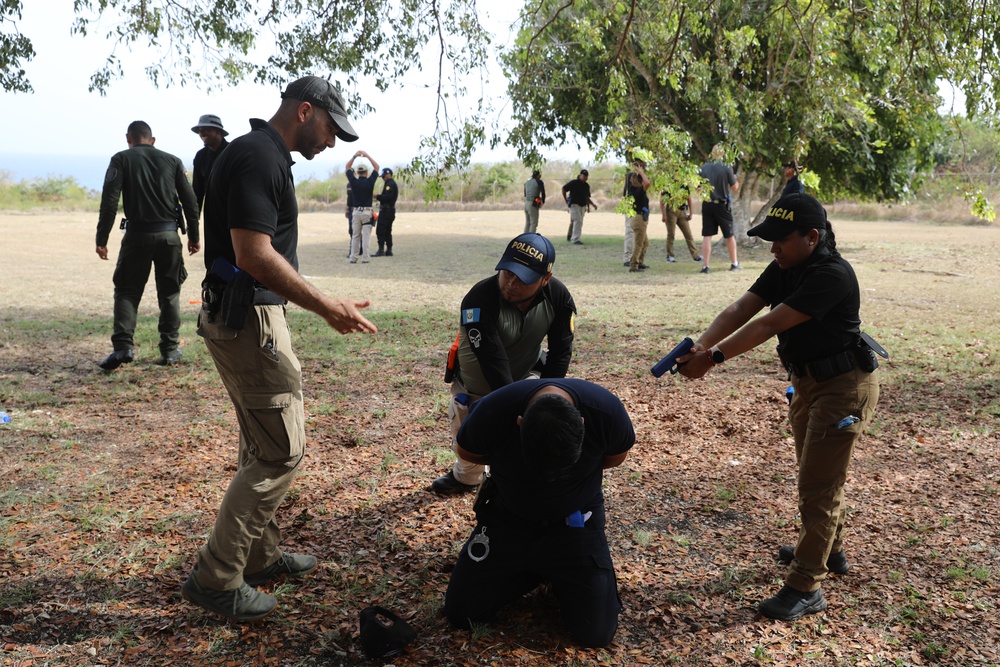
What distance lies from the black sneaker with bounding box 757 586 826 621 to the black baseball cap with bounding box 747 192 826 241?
59.6 inches

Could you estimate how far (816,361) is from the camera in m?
3.41

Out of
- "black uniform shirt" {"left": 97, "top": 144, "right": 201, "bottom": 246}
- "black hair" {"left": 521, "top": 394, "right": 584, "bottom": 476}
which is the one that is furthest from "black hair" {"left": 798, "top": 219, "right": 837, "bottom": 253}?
"black uniform shirt" {"left": 97, "top": 144, "right": 201, "bottom": 246}

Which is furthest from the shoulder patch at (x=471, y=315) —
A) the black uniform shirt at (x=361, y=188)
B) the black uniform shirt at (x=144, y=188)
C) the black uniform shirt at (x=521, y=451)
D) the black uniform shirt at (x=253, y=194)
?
the black uniform shirt at (x=361, y=188)

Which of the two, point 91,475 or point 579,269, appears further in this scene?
point 579,269

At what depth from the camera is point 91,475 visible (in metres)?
4.78

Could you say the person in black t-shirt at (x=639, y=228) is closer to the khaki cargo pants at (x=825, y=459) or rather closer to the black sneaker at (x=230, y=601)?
the khaki cargo pants at (x=825, y=459)

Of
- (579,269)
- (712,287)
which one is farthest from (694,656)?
(579,269)

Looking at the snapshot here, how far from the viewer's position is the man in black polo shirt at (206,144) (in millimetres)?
7125

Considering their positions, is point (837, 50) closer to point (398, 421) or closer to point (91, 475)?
point (398, 421)

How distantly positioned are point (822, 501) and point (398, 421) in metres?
3.39

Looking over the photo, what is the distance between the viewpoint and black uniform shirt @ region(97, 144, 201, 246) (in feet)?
22.7

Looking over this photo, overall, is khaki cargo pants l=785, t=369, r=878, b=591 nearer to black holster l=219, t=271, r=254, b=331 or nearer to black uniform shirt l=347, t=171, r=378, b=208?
black holster l=219, t=271, r=254, b=331

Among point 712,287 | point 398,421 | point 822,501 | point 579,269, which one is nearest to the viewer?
point 822,501

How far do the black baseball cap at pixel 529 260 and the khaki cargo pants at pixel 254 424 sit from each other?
1.15 metres
